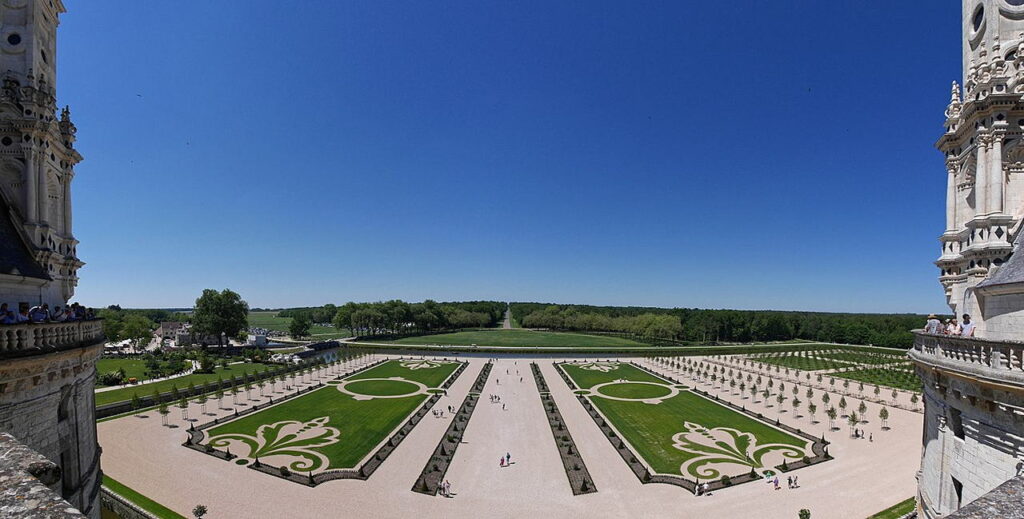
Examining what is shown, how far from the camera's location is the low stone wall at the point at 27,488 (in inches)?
169

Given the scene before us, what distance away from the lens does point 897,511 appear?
2345cm

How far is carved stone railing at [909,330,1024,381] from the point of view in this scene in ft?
26.7

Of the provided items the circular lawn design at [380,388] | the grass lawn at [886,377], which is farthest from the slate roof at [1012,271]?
the grass lawn at [886,377]

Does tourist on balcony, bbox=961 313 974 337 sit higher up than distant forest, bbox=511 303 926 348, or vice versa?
tourist on balcony, bbox=961 313 974 337

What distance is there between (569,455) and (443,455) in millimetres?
8551

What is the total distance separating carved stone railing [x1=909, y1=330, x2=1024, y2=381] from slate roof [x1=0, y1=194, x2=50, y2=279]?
2358 cm

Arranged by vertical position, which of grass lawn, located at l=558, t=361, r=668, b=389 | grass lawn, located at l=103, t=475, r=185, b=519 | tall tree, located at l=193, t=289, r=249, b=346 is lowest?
grass lawn, located at l=558, t=361, r=668, b=389

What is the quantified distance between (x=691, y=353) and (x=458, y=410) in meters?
65.0

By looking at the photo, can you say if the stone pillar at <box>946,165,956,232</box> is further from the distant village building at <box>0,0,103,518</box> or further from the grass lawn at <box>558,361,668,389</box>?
the grass lawn at <box>558,361,668,389</box>

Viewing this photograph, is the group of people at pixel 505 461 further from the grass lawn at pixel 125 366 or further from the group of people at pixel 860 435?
the grass lawn at pixel 125 366

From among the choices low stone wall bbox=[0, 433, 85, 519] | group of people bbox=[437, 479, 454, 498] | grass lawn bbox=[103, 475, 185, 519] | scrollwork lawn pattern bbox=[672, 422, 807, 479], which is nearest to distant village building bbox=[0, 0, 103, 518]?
low stone wall bbox=[0, 433, 85, 519]

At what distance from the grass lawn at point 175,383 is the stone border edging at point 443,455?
28.6 m

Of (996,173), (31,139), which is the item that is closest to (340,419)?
(31,139)

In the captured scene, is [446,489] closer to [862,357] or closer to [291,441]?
[291,441]
